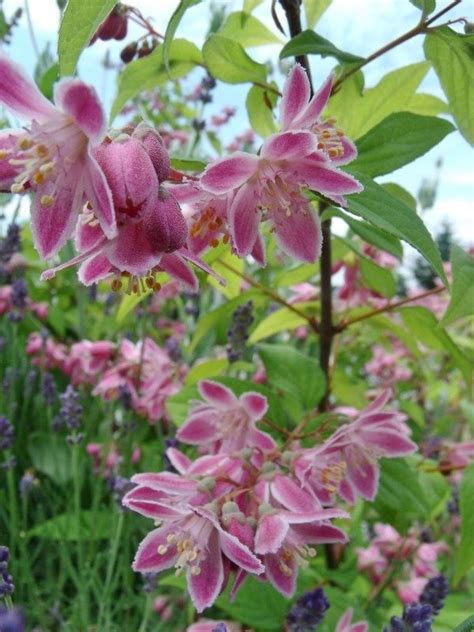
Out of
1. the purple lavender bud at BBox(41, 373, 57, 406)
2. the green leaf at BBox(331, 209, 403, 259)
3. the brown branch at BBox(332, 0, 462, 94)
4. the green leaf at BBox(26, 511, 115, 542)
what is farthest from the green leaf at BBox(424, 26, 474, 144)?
the purple lavender bud at BBox(41, 373, 57, 406)

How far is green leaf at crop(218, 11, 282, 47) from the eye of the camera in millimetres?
949

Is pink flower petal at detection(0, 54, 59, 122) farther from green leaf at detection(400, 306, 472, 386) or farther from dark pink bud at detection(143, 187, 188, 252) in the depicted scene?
green leaf at detection(400, 306, 472, 386)

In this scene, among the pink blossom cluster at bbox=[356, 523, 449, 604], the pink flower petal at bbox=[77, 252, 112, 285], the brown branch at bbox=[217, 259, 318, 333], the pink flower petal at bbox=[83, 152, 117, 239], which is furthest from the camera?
the pink blossom cluster at bbox=[356, 523, 449, 604]

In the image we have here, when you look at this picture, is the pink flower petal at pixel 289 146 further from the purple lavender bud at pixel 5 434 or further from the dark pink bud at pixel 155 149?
the purple lavender bud at pixel 5 434

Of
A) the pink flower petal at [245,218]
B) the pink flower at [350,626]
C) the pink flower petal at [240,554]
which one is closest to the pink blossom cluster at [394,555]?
the pink flower at [350,626]

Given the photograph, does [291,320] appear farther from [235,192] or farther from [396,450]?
[235,192]

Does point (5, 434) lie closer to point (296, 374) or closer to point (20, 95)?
point (296, 374)

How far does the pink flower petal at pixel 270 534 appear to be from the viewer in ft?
2.11

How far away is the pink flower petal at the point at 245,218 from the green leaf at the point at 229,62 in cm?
26

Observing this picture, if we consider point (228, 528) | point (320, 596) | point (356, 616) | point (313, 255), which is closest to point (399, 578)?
point (356, 616)

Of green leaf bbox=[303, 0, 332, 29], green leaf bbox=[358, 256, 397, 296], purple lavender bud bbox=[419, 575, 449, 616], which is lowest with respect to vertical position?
purple lavender bud bbox=[419, 575, 449, 616]

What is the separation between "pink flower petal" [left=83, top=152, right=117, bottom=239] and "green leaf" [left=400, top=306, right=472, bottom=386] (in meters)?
0.59

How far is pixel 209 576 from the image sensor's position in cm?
68

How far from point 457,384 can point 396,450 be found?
Result: 1446 millimetres
